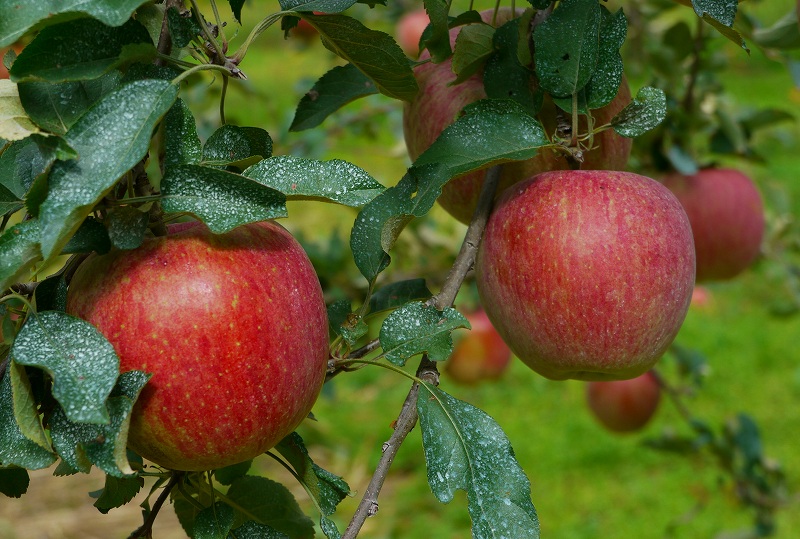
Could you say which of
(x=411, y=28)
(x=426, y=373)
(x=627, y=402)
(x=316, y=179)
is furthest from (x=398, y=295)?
(x=411, y=28)

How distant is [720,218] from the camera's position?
1559 mm

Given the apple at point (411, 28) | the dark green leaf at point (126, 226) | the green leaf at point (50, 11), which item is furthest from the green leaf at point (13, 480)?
the apple at point (411, 28)

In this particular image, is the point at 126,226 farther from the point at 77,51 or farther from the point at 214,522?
the point at 214,522

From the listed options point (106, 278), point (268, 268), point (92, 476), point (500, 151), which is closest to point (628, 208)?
point (500, 151)

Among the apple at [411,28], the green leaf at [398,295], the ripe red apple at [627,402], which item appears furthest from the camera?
the apple at [411,28]

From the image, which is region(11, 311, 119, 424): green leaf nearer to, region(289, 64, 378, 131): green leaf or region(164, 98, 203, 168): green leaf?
region(164, 98, 203, 168): green leaf

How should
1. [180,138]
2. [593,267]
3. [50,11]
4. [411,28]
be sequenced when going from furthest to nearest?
1. [411,28]
2. [593,267]
3. [180,138]
4. [50,11]

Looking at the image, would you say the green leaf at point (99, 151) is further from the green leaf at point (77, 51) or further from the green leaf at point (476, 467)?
the green leaf at point (476, 467)

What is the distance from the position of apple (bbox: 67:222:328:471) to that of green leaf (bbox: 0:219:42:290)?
69mm

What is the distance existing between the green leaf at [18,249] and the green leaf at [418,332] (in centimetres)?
27

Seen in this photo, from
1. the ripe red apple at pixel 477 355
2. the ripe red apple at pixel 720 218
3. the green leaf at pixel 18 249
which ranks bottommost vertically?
the ripe red apple at pixel 477 355

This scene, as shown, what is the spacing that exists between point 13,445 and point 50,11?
29 centimetres

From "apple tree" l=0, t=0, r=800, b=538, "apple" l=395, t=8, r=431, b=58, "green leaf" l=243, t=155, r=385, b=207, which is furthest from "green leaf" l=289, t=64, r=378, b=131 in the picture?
"apple" l=395, t=8, r=431, b=58

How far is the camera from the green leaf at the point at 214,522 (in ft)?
2.33
